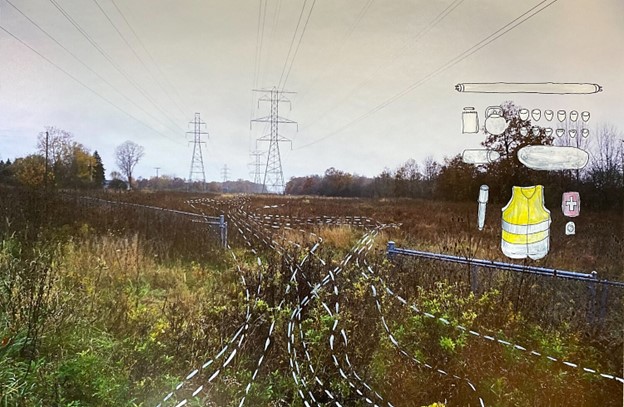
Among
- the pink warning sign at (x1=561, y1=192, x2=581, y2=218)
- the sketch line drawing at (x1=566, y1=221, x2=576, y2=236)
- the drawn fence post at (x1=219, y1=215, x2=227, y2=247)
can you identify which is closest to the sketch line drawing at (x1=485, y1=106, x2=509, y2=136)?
the pink warning sign at (x1=561, y1=192, x2=581, y2=218)

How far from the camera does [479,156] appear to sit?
1896 millimetres

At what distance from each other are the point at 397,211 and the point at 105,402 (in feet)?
5.02

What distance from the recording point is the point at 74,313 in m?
1.77

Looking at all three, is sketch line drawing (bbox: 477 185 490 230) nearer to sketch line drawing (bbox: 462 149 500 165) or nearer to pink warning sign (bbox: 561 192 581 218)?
sketch line drawing (bbox: 462 149 500 165)

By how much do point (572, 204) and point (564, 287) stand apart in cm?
40

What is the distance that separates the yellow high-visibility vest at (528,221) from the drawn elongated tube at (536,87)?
466mm

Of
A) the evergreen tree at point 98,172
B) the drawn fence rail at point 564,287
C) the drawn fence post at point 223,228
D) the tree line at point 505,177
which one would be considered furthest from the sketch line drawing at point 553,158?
the evergreen tree at point 98,172

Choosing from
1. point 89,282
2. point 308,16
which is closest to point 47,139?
point 89,282

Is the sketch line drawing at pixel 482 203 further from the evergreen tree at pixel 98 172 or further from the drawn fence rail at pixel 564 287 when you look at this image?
the evergreen tree at pixel 98 172

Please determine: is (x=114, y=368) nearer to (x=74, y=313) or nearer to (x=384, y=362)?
(x=74, y=313)

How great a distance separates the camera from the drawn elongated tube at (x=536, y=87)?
1.90m

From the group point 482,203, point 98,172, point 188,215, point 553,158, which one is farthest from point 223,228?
point 553,158

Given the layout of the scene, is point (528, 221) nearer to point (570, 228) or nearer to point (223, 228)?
point (570, 228)

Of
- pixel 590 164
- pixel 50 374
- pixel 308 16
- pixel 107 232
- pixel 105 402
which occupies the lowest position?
pixel 105 402
